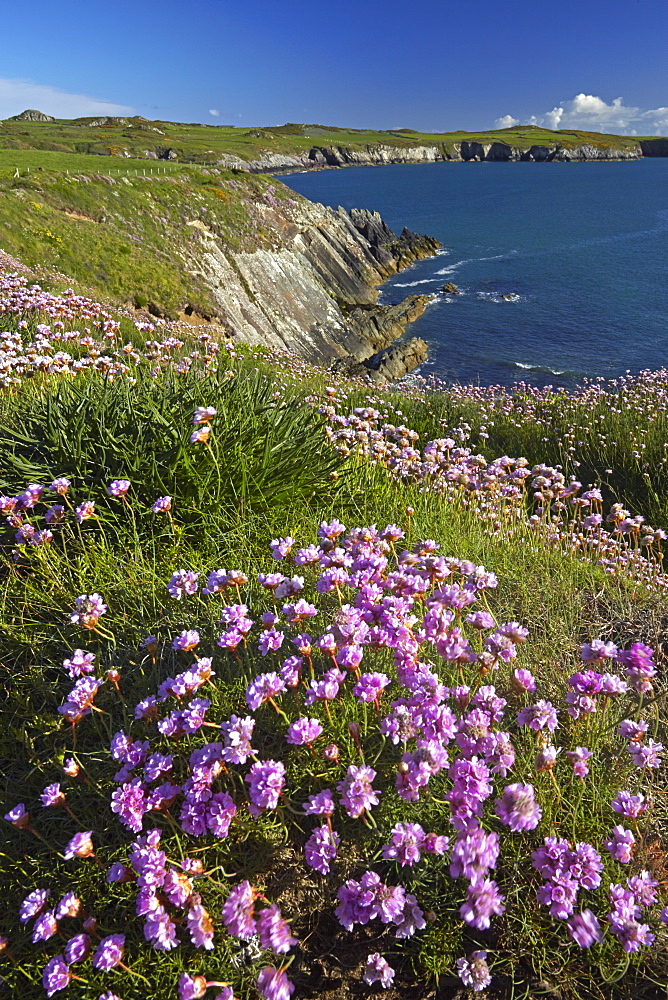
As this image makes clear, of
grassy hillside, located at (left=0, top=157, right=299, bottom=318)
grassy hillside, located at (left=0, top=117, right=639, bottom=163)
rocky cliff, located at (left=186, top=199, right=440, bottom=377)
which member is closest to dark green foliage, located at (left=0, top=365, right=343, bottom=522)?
grassy hillside, located at (left=0, top=157, right=299, bottom=318)

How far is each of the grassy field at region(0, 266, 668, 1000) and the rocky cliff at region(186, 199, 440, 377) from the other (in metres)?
24.4

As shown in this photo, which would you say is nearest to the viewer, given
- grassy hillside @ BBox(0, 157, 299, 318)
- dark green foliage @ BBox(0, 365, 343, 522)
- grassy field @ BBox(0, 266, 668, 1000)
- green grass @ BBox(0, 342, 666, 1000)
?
grassy field @ BBox(0, 266, 668, 1000)

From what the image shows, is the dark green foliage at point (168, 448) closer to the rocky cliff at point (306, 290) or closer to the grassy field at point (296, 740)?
the grassy field at point (296, 740)

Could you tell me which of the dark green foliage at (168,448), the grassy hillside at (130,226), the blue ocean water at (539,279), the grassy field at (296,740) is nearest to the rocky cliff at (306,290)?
the grassy hillside at (130,226)

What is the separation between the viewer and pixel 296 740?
2.01 metres

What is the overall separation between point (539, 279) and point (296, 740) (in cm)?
5595

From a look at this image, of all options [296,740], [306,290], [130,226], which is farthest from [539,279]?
[296,740]

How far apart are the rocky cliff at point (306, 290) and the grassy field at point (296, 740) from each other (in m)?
24.4

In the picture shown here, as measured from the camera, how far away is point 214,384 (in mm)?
5348

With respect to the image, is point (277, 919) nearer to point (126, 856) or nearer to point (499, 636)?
point (126, 856)

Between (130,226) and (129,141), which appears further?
(129,141)

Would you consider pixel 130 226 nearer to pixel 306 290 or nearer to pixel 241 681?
pixel 306 290

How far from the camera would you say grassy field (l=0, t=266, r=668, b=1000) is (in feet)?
6.36

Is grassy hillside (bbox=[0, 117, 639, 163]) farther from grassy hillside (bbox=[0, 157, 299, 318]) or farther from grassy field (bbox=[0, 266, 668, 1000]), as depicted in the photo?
grassy field (bbox=[0, 266, 668, 1000])
